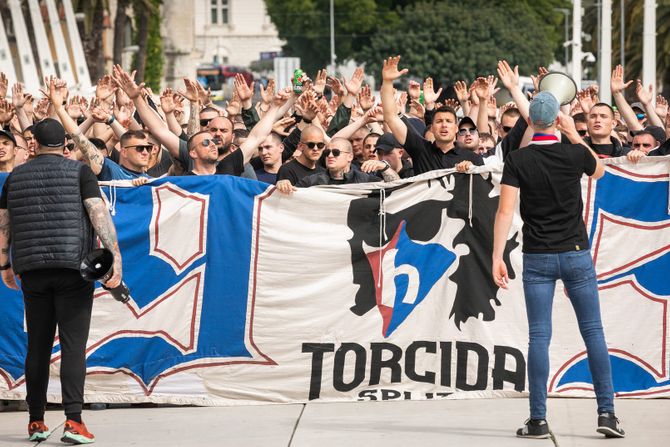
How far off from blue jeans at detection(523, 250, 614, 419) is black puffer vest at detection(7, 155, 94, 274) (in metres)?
2.47

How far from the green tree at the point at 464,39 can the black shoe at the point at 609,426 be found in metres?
71.7

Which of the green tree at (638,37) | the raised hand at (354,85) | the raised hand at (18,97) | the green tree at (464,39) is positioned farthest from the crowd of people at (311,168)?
the green tree at (464,39)

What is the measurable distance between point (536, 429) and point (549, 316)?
602 millimetres

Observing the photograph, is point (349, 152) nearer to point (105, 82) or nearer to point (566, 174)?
point (566, 174)

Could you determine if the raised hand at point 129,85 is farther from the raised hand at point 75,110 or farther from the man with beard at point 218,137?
the raised hand at point 75,110

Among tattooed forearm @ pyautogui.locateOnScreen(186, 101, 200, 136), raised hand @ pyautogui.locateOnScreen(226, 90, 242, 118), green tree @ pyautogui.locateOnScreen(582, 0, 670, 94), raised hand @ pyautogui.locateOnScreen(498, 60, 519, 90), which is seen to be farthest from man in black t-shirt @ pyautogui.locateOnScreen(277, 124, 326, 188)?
green tree @ pyautogui.locateOnScreen(582, 0, 670, 94)

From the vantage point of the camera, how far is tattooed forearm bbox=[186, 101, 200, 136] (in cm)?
1161

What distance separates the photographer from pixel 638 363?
8430 millimetres

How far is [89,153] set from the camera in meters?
9.03

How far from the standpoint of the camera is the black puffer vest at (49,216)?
735 centimetres

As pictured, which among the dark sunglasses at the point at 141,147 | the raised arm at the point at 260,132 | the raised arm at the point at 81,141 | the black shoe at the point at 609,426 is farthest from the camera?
the raised arm at the point at 260,132

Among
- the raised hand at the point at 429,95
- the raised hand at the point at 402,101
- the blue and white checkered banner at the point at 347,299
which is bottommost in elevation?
the blue and white checkered banner at the point at 347,299

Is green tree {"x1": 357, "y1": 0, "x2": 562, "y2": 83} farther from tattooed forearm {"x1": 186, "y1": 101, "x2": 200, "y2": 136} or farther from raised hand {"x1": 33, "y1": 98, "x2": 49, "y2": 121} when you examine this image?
tattooed forearm {"x1": 186, "y1": 101, "x2": 200, "y2": 136}

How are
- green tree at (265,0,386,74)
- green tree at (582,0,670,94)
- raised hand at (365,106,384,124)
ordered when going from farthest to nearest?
1. green tree at (265,0,386,74)
2. green tree at (582,0,670,94)
3. raised hand at (365,106,384,124)
